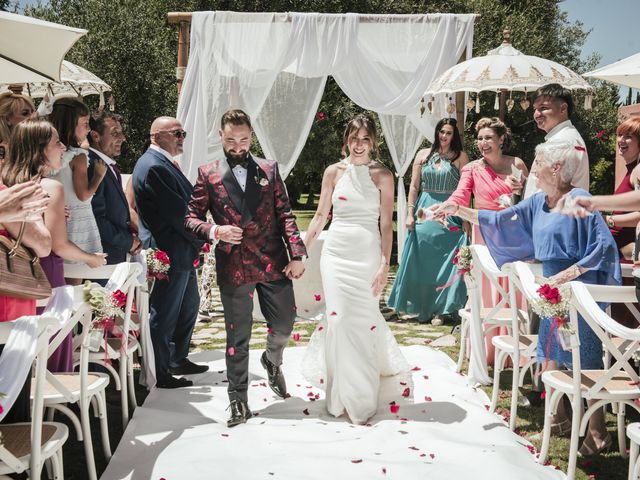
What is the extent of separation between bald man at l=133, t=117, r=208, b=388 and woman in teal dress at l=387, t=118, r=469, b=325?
3.38 meters

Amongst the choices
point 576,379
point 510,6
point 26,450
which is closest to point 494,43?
point 510,6

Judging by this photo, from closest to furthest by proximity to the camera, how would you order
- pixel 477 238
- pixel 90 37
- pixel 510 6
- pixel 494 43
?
→ pixel 477 238 < pixel 90 37 < pixel 494 43 < pixel 510 6

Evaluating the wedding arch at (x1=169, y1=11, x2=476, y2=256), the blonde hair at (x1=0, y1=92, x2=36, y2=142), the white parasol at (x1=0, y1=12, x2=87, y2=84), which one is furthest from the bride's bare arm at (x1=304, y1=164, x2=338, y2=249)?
the wedding arch at (x1=169, y1=11, x2=476, y2=256)

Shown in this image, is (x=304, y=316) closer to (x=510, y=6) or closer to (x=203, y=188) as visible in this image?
(x=203, y=188)

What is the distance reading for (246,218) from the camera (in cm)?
463

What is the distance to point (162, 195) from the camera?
5449 millimetres

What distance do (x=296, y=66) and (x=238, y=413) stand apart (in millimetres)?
5433

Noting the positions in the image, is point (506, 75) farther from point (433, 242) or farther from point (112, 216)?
point (112, 216)

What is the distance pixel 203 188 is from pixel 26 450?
222 centimetres

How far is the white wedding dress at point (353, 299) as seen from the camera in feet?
15.5

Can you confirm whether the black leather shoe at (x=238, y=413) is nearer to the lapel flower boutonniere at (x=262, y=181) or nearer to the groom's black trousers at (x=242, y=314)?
the groom's black trousers at (x=242, y=314)

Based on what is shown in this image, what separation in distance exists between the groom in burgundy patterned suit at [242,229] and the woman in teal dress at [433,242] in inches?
146

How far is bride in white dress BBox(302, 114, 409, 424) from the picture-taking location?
4.74 metres

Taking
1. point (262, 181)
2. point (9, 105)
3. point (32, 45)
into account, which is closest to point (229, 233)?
point (262, 181)
